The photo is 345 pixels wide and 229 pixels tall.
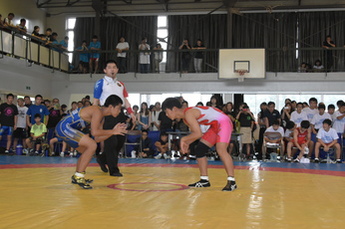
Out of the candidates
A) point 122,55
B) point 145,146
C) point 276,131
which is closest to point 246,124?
point 276,131

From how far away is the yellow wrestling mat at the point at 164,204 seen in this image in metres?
2.79

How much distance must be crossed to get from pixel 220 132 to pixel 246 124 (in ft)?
20.8

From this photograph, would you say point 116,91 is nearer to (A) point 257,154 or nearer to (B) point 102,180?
(B) point 102,180

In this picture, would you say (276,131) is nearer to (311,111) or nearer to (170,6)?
(311,111)

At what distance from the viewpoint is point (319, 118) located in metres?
10.9

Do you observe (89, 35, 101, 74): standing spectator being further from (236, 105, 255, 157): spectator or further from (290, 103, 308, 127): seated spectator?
(290, 103, 308, 127): seated spectator

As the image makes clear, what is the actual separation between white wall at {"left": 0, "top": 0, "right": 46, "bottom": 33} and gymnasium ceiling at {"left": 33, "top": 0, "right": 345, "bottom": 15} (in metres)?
0.38

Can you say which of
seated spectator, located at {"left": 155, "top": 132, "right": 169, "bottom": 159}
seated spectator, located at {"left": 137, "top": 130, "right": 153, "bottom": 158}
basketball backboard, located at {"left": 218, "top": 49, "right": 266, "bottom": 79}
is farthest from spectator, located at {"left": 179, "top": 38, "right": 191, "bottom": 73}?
seated spectator, located at {"left": 155, "top": 132, "right": 169, "bottom": 159}

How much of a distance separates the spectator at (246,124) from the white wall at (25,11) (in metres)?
9.85

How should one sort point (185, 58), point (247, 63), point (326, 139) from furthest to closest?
point (185, 58), point (247, 63), point (326, 139)

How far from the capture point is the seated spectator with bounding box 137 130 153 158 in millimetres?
11398

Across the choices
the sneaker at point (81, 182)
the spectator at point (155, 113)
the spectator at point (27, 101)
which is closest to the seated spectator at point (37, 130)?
the spectator at point (27, 101)

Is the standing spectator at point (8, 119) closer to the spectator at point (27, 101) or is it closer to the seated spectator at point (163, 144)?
the spectator at point (27, 101)

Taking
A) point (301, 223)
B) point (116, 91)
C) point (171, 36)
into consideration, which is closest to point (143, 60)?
point (171, 36)
